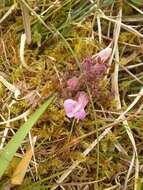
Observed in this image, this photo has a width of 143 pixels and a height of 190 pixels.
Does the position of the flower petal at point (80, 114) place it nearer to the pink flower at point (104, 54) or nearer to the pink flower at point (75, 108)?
the pink flower at point (75, 108)

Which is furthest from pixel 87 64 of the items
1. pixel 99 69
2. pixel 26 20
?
pixel 26 20

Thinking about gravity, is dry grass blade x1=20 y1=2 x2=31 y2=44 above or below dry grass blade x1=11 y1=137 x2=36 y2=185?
above

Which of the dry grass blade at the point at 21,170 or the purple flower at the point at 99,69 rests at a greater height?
the purple flower at the point at 99,69

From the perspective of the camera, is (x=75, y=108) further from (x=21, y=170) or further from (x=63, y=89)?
(x=21, y=170)

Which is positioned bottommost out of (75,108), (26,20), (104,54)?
(75,108)

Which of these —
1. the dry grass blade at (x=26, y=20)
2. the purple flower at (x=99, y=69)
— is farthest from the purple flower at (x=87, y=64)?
the dry grass blade at (x=26, y=20)

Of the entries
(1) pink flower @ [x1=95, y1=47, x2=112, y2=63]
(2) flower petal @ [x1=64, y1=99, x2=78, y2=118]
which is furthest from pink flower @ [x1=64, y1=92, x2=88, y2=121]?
(1) pink flower @ [x1=95, y1=47, x2=112, y2=63]

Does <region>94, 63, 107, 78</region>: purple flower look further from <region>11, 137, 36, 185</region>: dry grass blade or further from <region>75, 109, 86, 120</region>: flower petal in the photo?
<region>11, 137, 36, 185</region>: dry grass blade

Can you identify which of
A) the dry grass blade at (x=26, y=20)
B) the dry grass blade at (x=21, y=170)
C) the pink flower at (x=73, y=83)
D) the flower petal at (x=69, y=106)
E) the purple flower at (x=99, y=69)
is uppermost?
the dry grass blade at (x=26, y=20)
